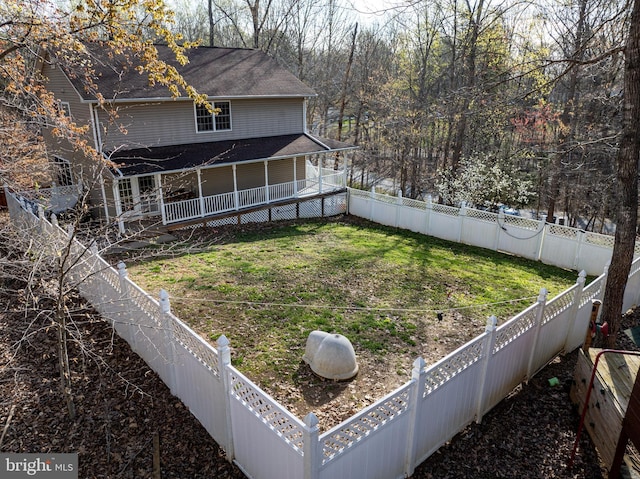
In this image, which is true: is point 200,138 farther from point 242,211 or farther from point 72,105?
point 72,105

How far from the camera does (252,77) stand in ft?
60.7

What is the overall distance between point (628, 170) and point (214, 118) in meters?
14.5

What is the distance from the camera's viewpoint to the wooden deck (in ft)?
16.0

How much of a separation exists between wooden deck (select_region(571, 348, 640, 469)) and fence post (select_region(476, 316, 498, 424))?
52.6 inches

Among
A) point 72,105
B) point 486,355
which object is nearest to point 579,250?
point 486,355

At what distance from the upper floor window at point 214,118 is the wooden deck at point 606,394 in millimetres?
14837

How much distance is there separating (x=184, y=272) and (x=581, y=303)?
851cm

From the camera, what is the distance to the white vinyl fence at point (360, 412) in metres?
3.98

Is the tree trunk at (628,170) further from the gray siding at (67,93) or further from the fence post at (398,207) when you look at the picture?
the gray siding at (67,93)

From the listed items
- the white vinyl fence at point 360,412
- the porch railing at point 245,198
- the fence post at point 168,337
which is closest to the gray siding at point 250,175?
the porch railing at point 245,198

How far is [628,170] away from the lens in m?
6.00

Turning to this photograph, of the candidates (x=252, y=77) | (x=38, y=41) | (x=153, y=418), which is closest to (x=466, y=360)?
(x=153, y=418)

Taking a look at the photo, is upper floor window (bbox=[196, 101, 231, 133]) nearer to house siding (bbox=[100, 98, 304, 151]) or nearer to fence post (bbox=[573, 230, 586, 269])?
house siding (bbox=[100, 98, 304, 151])

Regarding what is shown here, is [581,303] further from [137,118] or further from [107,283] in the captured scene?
[137,118]
